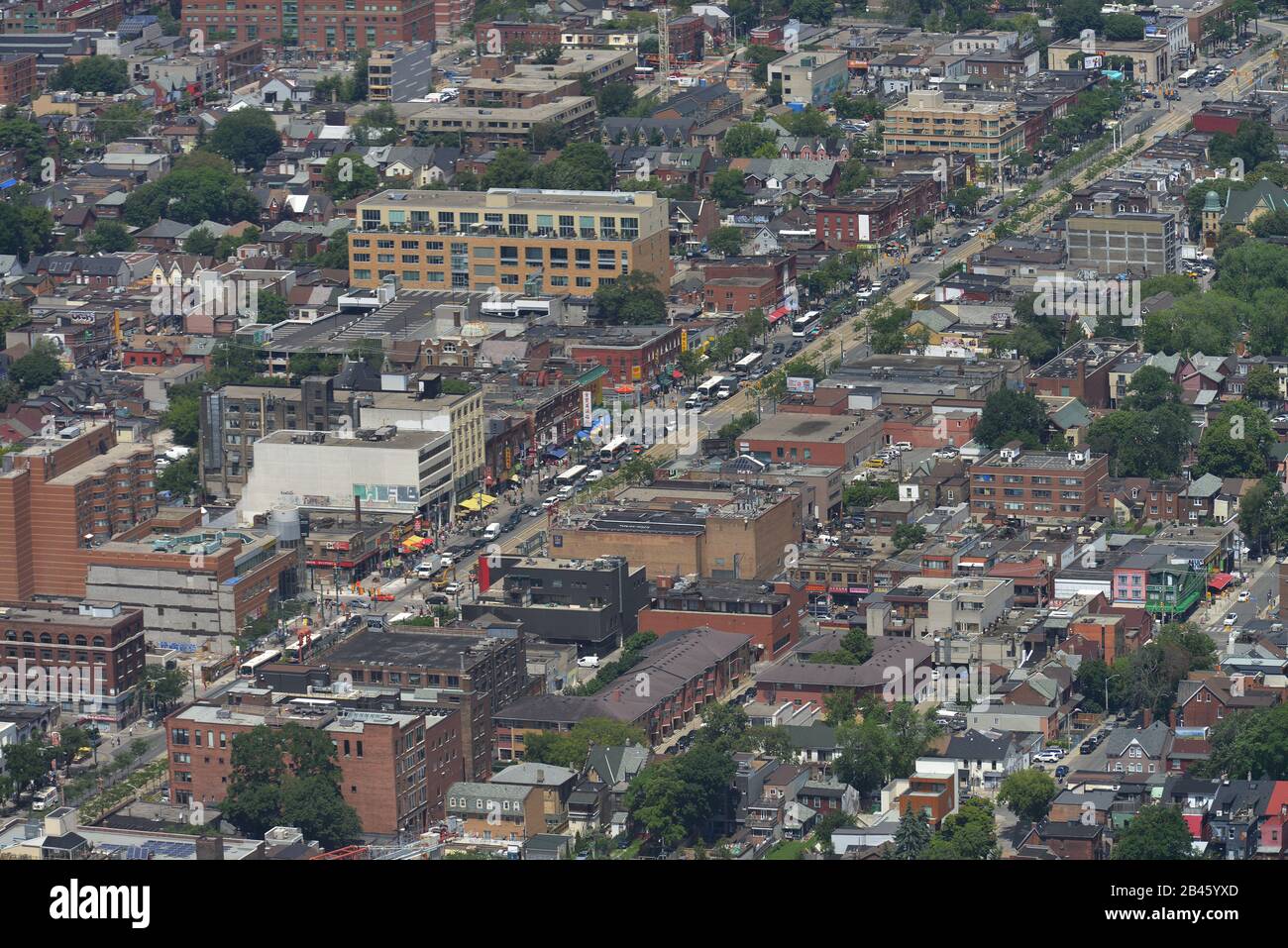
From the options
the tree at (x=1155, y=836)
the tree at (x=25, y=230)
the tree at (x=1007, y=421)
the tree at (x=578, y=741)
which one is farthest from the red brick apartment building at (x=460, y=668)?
the tree at (x=25, y=230)

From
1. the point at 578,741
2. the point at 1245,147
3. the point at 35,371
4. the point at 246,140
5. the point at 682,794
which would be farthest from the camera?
the point at 246,140

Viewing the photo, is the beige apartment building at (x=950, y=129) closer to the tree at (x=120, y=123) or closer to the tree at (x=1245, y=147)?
the tree at (x=1245, y=147)

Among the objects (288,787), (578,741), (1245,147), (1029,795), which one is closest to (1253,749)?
(1029,795)

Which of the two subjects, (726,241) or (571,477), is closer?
(571,477)

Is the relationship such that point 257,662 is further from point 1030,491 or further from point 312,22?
point 312,22

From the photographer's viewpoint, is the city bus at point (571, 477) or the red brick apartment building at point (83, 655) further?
the city bus at point (571, 477)

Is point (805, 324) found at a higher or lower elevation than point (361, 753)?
lower
